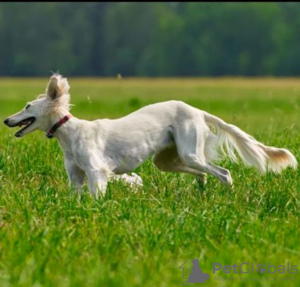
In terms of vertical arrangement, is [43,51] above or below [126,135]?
below

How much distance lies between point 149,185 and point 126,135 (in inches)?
19.0

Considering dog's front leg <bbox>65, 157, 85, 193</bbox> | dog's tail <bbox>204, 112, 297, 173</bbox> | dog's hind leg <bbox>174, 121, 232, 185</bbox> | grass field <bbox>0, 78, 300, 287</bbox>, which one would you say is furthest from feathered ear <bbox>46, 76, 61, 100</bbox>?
dog's tail <bbox>204, 112, 297, 173</bbox>

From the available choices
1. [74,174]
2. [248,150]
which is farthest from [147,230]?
[248,150]

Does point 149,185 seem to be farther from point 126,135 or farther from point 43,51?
point 43,51

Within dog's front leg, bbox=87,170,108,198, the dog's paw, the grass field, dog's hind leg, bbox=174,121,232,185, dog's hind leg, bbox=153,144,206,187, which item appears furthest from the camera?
dog's hind leg, bbox=153,144,206,187

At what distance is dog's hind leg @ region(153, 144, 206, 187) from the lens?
896 centimetres

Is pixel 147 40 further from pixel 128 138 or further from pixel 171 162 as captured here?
pixel 128 138

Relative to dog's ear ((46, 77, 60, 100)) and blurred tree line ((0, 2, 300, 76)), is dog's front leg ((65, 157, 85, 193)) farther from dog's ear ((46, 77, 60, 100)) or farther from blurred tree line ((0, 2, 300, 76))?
blurred tree line ((0, 2, 300, 76))

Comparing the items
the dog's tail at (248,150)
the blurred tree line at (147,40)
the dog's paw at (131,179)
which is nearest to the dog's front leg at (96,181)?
the dog's paw at (131,179)

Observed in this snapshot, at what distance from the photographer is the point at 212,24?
10138 cm

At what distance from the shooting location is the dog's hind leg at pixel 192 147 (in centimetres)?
864

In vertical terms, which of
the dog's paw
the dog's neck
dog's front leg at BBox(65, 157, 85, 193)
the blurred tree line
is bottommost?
Answer: the blurred tree line

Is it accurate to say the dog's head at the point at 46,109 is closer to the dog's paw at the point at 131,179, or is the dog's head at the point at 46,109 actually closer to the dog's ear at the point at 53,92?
the dog's ear at the point at 53,92

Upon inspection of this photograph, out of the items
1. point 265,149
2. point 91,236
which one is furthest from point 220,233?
point 265,149
